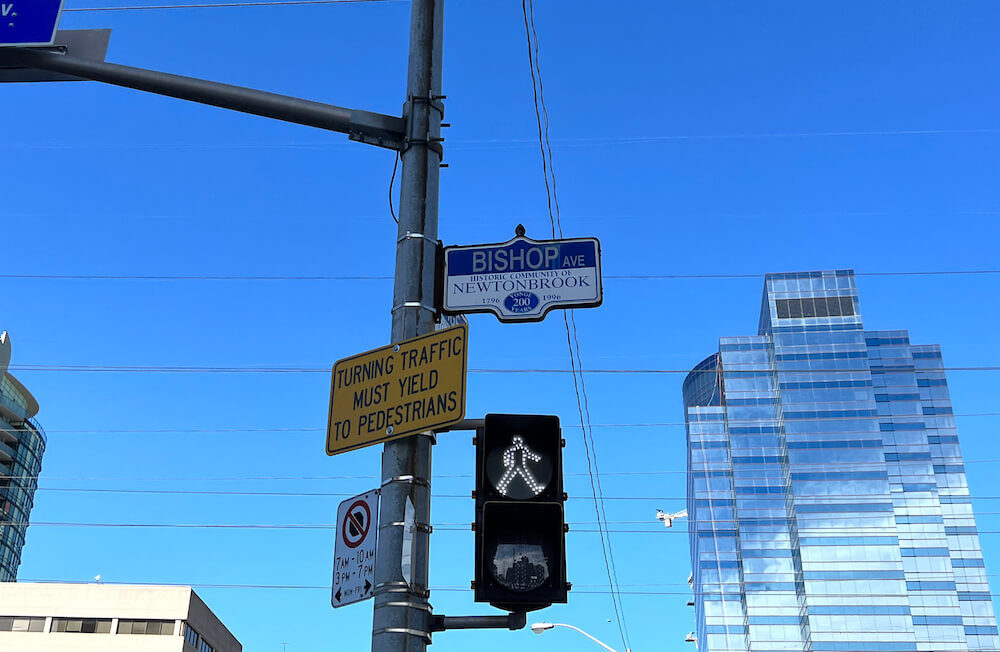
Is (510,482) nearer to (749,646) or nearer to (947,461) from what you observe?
(749,646)

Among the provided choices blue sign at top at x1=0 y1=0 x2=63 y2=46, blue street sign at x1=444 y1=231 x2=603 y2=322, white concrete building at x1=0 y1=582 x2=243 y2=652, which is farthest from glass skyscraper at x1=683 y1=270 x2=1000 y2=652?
blue sign at top at x1=0 y1=0 x2=63 y2=46

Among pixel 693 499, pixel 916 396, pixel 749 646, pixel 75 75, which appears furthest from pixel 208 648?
pixel 916 396

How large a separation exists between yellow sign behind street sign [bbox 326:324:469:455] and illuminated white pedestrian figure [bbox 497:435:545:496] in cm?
36

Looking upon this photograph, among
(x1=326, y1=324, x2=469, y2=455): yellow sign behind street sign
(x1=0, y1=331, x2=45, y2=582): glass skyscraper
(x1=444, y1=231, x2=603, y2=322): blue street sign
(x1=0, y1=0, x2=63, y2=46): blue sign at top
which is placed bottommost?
(x1=326, y1=324, x2=469, y2=455): yellow sign behind street sign

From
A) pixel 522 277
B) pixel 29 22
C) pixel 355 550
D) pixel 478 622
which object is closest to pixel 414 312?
pixel 522 277

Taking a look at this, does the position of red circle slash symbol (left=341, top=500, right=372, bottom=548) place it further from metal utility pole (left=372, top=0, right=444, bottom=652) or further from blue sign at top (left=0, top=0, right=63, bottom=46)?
blue sign at top (left=0, top=0, right=63, bottom=46)

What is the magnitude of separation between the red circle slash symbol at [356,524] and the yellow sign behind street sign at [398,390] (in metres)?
0.35

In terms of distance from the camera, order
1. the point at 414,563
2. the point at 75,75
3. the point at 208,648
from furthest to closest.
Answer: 1. the point at 208,648
2. the point at 75,75
3. the point at 414,563

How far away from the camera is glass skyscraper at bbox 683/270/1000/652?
14400 centimetres

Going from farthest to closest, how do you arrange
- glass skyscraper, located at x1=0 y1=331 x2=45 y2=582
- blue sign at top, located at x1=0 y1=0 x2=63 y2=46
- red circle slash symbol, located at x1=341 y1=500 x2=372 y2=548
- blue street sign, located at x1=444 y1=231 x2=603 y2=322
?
glass skyscraper, located at x1=0 y1=331 x2=45 y2=582 → blue sign at top, located at x1=0 y1=0 x2=63 y2=46 → blue street sign, located at x1=444 y1=231 x2=603 y2=322 → red circle slash symbol, located at x1=341 y1=500 x2=372 y2=548

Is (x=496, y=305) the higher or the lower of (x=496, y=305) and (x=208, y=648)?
the lower

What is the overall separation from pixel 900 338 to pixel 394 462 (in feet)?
555

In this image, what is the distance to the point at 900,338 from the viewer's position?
16275cm

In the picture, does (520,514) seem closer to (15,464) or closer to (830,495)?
(15,464)
